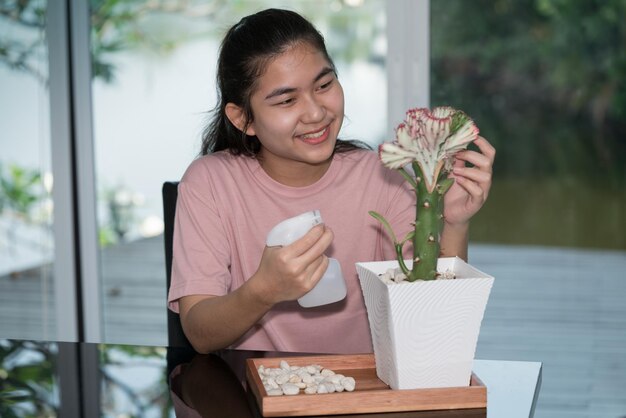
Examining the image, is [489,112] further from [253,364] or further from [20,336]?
[253,364]

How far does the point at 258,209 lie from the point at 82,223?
1390 mm

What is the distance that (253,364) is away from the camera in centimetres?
112

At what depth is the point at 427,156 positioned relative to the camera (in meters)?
0.99

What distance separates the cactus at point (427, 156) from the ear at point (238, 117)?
1.77 ft

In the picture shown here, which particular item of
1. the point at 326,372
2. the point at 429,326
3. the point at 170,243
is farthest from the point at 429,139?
the point at 170,243

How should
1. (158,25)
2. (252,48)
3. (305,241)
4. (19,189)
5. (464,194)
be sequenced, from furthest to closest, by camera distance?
(19,189)
(158,25)
(252,48)
(464,194)
(305,241)

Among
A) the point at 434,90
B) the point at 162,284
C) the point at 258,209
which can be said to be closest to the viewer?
the point at 258,209

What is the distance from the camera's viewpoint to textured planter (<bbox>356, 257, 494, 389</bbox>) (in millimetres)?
978

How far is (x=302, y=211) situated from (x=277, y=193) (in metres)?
0.05

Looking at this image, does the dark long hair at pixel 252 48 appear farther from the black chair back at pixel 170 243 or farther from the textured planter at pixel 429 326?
the textured planter at pixel 429 326

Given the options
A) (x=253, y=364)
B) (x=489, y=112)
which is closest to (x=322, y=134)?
(x=253, y=364)

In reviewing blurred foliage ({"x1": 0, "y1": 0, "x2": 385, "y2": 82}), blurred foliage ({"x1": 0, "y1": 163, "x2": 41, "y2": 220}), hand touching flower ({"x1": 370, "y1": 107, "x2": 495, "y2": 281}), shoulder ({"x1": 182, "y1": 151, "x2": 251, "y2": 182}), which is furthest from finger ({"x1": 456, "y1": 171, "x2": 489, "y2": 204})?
blurred foliage ({"x1": 0, "y1": 163, "x2": 41, "y2": 220})

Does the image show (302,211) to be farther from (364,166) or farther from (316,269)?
(316,269)

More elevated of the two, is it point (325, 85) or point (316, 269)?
point (325, 85)
